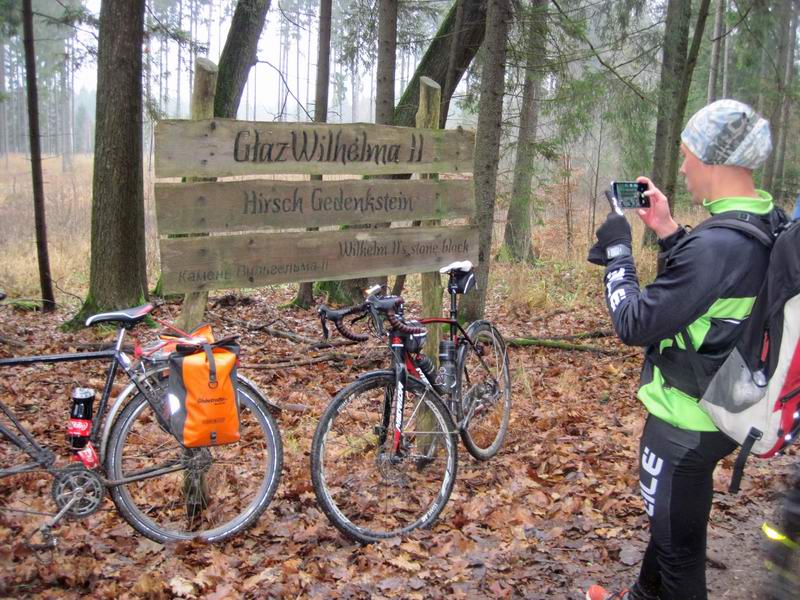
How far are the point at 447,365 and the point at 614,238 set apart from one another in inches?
95.0

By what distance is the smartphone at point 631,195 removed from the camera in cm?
268

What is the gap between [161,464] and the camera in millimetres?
3932

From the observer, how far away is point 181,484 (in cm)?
425

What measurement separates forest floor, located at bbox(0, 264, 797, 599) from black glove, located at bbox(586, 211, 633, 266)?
1.79 m

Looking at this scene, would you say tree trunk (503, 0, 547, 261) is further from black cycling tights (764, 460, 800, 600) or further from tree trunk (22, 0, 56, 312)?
black cycling tights (764, 460, 800, 600)

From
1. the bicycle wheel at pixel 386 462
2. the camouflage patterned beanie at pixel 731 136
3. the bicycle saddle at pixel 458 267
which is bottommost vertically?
the bicycle wheel at pixel 386 462

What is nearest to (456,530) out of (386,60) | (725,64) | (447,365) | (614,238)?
(447,365)

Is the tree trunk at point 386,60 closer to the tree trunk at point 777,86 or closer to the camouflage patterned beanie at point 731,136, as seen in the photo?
the tree trunk at point 777,86

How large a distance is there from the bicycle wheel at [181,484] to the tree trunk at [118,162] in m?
5.35

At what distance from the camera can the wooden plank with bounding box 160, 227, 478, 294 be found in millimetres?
3770

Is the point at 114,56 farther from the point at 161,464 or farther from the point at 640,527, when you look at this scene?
the point at 640,527

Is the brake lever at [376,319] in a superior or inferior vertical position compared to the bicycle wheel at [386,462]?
superior

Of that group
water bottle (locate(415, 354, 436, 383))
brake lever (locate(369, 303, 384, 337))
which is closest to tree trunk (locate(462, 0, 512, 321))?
water bottle (locate(415, 354, 436, 383))

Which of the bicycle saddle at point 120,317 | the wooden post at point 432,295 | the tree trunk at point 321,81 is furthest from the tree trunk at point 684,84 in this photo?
the bicycle saddle at point 120,317
